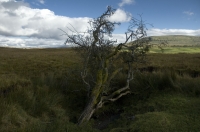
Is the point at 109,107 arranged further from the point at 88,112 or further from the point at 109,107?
the point at 88,112

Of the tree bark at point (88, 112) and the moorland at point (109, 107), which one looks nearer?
the moorland at point (109, 107)

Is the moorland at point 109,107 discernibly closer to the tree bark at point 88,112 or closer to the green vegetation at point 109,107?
the green vegetation at point 109,107

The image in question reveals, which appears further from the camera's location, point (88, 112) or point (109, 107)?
point (109, 107)

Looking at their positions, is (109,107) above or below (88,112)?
below

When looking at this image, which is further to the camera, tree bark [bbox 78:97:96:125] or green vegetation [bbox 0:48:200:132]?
tree bark [bbox 78:97:96:125]

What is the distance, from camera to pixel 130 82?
907 cm

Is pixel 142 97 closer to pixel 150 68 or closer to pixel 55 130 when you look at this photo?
pixel 55 130

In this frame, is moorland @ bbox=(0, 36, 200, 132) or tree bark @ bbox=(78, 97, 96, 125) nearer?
moorland @ bbox=(0, 36, 200, 132)

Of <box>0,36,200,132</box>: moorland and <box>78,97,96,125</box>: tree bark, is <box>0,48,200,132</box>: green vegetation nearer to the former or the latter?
<box>0,36,200,132</box>: moorland

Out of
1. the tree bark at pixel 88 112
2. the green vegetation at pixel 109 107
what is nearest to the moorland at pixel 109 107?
the green vegetation at pixel 109 107

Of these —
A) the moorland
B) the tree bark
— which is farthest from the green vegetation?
the tree bark

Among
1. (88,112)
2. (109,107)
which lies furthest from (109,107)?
(88,112)

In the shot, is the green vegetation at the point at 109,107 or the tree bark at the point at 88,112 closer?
the green vegetation at the point at 109,107

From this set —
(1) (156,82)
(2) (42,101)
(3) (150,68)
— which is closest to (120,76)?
(1) (156,82)
